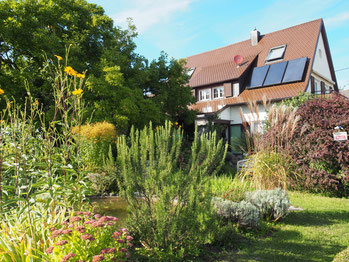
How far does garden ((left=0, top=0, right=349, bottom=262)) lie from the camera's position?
268 centimetres

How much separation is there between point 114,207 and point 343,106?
6765 millimetres

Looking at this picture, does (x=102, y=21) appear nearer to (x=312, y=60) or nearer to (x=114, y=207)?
(x=114, y=207)

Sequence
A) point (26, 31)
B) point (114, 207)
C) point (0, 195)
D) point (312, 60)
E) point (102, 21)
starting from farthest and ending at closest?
point (312, 60)
point (102, 21)
point (26, 31)
point (114, 207)
point (0, 195)

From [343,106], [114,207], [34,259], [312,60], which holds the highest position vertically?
[312,60]

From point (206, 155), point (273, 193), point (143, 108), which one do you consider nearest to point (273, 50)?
point (143, 108)

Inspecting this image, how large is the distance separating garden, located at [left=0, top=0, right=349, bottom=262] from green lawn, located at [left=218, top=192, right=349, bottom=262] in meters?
0.02

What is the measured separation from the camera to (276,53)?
60.0ft

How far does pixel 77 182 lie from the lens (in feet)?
9.36

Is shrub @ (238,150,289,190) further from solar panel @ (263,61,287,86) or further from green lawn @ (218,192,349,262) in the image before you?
solar panel @ (263,61,287,86)

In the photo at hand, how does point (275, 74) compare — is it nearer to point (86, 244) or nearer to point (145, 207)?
point (145, 207)

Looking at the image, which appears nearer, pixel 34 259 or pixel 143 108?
pixel 34 259

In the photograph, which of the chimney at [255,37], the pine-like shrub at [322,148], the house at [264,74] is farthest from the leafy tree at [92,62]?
the chimney at [255,37]

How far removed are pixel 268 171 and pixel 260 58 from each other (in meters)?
15.2

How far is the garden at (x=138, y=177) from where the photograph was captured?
2.68m
